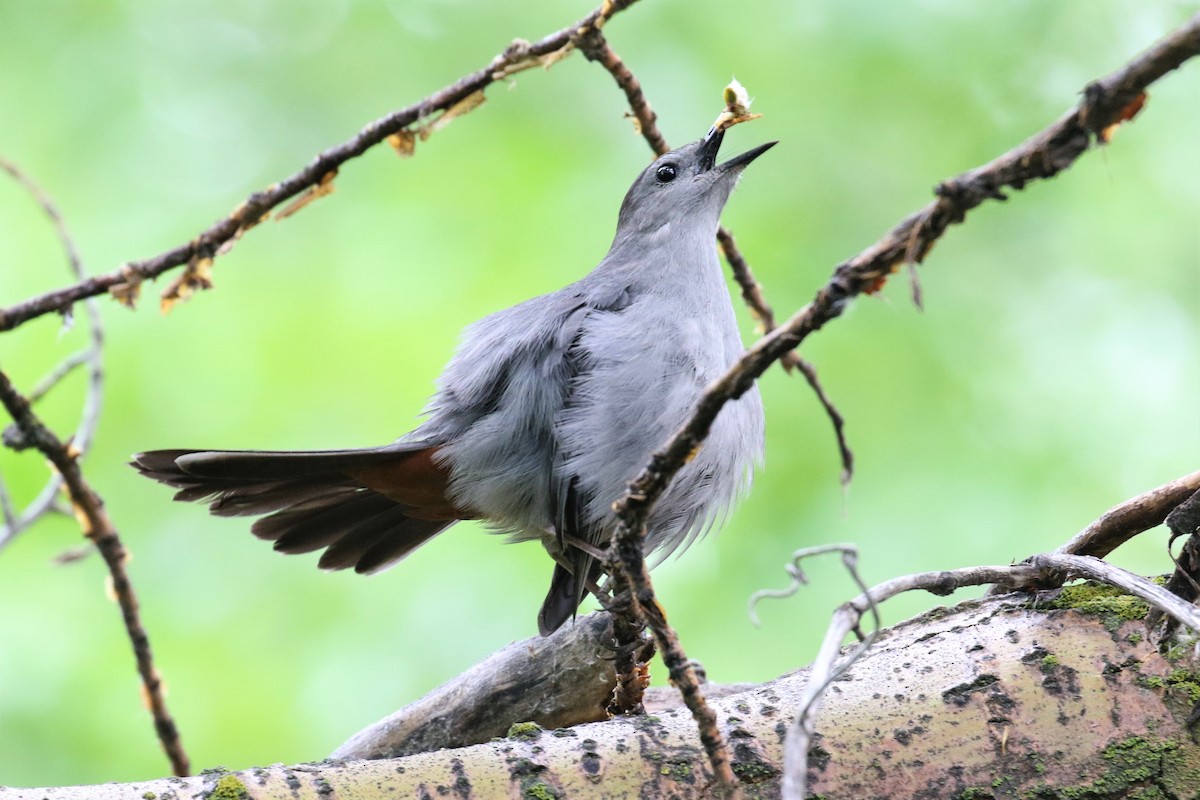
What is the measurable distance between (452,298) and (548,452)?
183cm

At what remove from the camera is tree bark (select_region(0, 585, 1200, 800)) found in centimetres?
203

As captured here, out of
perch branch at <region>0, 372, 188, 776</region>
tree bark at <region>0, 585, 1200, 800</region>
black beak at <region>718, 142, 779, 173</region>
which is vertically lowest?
tree bark at <region>0, 585, 1200, 800</region>

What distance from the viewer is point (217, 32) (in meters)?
5.39

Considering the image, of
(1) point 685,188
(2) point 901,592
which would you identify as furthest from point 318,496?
(2) point 901,592

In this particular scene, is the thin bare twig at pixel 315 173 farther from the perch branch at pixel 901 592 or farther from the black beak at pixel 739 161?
the perch branch at pixel 901 592

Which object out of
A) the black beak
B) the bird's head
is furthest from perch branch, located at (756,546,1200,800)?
the black beak

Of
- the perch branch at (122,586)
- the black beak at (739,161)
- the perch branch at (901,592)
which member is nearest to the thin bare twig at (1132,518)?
the perch branch at (901,592)

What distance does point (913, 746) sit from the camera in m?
2.09

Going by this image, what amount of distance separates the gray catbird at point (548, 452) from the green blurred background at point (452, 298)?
1.24m

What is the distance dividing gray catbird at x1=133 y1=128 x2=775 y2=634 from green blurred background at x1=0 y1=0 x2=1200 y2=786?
4.06 ft

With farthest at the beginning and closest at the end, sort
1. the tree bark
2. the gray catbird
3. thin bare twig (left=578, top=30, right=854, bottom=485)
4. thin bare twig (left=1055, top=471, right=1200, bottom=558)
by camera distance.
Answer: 1. the gray catbird
2. thin bare twig (left=578, top=30, right=854, bottom=485)
3. thin bare twig (left=1055, top=471, right=1200, bottom=558)
4. the tree bark

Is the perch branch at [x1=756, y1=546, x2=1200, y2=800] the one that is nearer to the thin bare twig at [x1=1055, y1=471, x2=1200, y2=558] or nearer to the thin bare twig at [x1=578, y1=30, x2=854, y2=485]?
the thin bare twig at [x1=1055, y1=471, x2=1200, y2=558]

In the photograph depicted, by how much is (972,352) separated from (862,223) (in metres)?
0.76

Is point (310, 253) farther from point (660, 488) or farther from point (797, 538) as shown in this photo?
point (660, 488)
